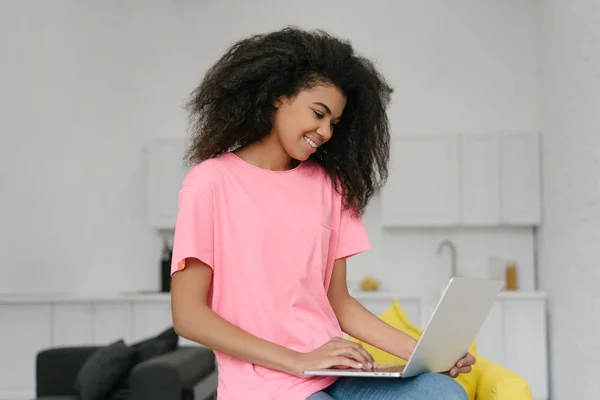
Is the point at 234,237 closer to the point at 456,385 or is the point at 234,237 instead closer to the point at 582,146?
the point at 456,385

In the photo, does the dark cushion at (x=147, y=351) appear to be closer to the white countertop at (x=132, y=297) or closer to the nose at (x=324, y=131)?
the white countertop at (x=132, y=297)

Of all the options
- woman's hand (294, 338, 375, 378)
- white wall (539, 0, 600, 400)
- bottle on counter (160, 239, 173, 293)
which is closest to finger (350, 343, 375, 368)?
woman's hand (294, 338, 375, 378)

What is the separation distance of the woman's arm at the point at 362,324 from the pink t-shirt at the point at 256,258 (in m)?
0.13

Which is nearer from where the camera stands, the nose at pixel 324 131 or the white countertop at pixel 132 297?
the nose at pixel 324 131

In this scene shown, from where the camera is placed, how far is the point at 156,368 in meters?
4.21

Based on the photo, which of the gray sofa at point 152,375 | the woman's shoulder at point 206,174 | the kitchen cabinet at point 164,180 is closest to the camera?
the woman's shoulder at point 206,174

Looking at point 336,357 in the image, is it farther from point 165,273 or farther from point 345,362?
point 165,273

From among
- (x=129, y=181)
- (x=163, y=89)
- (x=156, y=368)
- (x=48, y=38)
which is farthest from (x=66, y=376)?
(x=48, y=38)

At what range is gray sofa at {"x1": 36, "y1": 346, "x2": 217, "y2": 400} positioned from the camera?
419 cm

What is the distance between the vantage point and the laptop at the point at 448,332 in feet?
5.89

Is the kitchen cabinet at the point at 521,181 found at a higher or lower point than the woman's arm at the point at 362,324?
higher

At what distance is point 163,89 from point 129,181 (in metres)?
0.85

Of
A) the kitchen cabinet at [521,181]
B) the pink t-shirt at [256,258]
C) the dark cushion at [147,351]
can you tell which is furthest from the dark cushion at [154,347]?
the kitchen cabinet at [521,181]

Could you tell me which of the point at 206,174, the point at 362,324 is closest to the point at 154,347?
the point at 362,324
